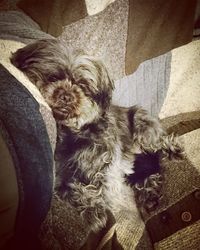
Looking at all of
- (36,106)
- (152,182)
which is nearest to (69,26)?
(36,106)

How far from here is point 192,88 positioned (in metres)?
1.61

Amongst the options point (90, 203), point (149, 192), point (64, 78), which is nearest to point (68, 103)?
point (64, 78)

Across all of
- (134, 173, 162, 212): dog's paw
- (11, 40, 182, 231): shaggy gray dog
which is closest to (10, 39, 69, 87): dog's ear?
(11, 40, 182, 231): shaggy gray dog

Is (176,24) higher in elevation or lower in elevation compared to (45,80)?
higher

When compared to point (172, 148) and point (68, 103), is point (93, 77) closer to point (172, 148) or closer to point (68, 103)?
point (68, 103)

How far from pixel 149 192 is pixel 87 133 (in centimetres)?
32

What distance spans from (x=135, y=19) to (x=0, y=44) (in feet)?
1.86

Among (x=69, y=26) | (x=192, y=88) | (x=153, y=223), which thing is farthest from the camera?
(x=192, y=88)

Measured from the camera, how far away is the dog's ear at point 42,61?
1.10 metres

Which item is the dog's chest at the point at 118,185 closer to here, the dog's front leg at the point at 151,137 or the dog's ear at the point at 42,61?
the dog's front leg at the point at 151,137

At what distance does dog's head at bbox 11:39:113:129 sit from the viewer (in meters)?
1.11

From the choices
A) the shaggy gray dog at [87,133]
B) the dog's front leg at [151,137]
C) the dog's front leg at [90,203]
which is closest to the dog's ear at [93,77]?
the shaggy gray dog at [87,133]

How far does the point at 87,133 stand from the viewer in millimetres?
1224

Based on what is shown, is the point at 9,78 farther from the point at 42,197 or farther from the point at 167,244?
the point at 167,244
